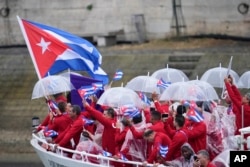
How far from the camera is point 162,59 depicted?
29.1 m

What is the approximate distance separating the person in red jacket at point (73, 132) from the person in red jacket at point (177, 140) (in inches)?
84.3

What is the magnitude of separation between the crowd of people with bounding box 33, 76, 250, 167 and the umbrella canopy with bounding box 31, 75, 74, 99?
1.63 ft

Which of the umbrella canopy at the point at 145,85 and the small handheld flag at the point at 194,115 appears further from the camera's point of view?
the umbrella canopy at the point at 145,85

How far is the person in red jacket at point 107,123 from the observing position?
18.0m

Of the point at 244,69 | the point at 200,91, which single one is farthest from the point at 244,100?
the point at 244,69

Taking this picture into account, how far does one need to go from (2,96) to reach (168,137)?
12.9 m

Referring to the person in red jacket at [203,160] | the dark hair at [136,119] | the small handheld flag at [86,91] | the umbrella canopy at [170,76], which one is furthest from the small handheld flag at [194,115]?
the umbrella canopy at [170,76]

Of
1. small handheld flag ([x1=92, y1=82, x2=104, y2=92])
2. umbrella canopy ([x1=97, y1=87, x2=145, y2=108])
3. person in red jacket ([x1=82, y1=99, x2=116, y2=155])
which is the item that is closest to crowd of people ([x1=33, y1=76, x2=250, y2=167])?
person in red jacket ([x1=82, y1=99, x2=116, y2=155])

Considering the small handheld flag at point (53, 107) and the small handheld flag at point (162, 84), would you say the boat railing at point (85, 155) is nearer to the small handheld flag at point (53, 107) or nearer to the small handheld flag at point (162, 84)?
the small handheld flag at point (53, 107)

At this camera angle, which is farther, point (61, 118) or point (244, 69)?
point (244, 69)

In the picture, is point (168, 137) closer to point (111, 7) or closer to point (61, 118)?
point (61, 118)

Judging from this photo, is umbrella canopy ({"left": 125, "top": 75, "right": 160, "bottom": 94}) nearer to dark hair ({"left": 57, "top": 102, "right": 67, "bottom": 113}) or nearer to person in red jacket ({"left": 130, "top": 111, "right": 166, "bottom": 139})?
dark hair ({"left": 57, "top": 102, "right": 67, "bottom": 113})

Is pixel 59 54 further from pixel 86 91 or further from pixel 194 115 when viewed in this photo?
pixel 194 115

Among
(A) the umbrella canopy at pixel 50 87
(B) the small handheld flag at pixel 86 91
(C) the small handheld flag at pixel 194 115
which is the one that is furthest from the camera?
(A) the umbrella canopy at pixel 50 87
